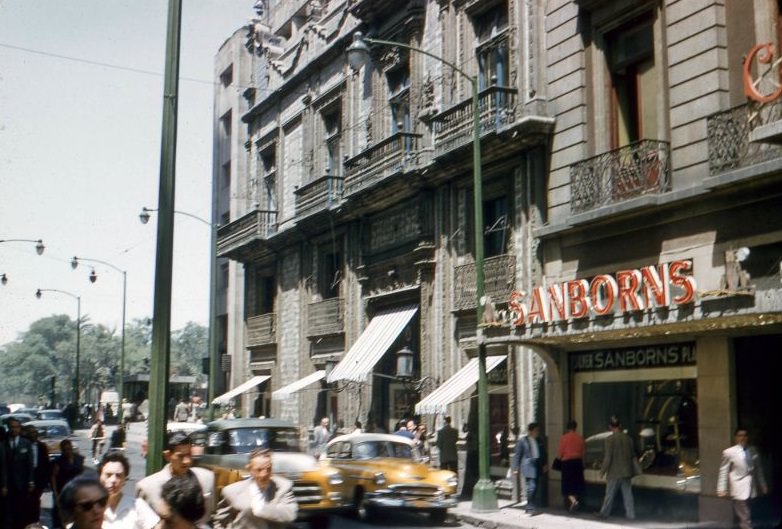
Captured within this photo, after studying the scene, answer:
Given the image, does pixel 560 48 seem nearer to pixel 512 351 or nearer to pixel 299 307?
pixel 512 351

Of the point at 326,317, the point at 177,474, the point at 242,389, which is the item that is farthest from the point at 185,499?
the point at 242,389

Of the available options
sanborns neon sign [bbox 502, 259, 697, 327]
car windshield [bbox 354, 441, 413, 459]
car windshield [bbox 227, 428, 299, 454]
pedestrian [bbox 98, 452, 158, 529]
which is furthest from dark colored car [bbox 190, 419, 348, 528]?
pedestrian [bbox 98, 452, 158, 529]

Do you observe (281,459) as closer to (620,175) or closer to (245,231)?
(620,175)

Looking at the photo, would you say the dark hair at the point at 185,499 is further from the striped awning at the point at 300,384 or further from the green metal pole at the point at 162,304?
the striped awning at the point at 300,384

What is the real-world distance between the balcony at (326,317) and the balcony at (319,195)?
3.24m

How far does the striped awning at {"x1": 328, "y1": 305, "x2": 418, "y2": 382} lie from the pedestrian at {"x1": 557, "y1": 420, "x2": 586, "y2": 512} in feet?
32.3

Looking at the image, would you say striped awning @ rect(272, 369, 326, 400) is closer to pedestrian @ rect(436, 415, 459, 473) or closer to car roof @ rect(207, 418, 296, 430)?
pedestrian @ rect(436, 415, 459, 473)

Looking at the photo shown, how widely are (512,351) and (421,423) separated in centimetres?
586

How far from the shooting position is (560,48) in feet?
77.4

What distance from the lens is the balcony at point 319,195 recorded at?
1384 inches

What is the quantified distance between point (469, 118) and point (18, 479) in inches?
585

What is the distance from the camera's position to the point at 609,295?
18984mm

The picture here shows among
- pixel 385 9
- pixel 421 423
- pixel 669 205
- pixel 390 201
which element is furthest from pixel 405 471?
pixel 385 9

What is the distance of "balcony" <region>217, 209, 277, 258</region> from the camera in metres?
41.6
